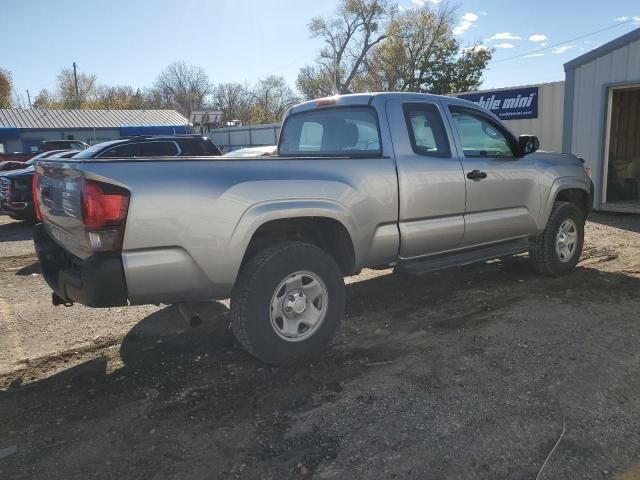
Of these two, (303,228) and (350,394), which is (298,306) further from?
(350,394)

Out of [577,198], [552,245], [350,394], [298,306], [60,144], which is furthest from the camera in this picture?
[60,144]

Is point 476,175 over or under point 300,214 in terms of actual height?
over

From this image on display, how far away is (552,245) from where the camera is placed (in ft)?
19.2

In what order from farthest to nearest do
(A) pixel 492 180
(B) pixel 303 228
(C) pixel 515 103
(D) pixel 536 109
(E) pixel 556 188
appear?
(C) pixel 515 103
(D) pixel 536 109
(E) pixel 556 188
(A) pixel 492 180
(B) pixel 303 228

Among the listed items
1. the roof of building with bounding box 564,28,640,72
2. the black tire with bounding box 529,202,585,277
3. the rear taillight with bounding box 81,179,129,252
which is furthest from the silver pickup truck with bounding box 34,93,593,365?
the roof of building with bounding box 564,28,640,72

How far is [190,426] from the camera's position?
3035mm

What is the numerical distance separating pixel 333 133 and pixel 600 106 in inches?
340

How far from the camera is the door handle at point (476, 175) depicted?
4797 mm

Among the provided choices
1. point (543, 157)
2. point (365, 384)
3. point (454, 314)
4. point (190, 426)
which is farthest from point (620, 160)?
point (190, 426)

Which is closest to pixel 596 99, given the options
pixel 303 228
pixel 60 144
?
pixel 303 228

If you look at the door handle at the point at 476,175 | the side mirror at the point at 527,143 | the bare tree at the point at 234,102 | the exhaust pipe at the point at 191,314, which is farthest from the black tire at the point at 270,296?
the bare tree at the point at 234,102

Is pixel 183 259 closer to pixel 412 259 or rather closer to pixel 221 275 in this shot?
pixel 221 275

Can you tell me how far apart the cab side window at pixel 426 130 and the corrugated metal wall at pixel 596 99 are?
7807 mm

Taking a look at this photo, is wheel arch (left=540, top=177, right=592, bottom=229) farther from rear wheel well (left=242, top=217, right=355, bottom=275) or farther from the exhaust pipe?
the exhaust pipe
